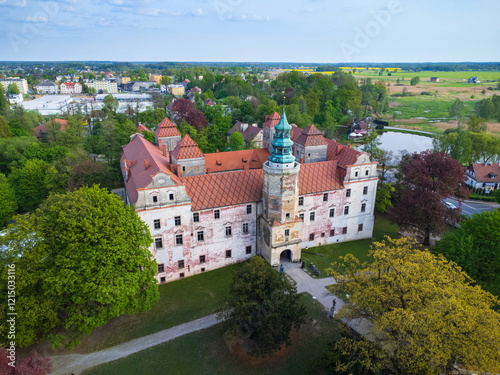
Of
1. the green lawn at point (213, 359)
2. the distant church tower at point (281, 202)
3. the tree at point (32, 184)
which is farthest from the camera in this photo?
the tree at point (32, 184)

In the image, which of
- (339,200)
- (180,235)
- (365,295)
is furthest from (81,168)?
(365,295)

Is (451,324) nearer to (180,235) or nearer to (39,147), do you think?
(180,235)

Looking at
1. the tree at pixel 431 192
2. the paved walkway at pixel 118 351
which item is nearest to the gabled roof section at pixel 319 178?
the tree at pixel 431 192

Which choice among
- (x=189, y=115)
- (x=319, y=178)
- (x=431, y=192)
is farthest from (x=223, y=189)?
(x=189, y=115)

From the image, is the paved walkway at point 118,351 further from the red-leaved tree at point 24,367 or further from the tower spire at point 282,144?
the tower spire at point 282,144

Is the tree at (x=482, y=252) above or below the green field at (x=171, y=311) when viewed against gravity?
above

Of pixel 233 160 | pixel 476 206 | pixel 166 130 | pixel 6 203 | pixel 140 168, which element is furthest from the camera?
pixel 476 206

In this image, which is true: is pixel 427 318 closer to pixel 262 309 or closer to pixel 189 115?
pixel 262 309

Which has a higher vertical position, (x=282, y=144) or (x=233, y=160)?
(x=282, y=144)
